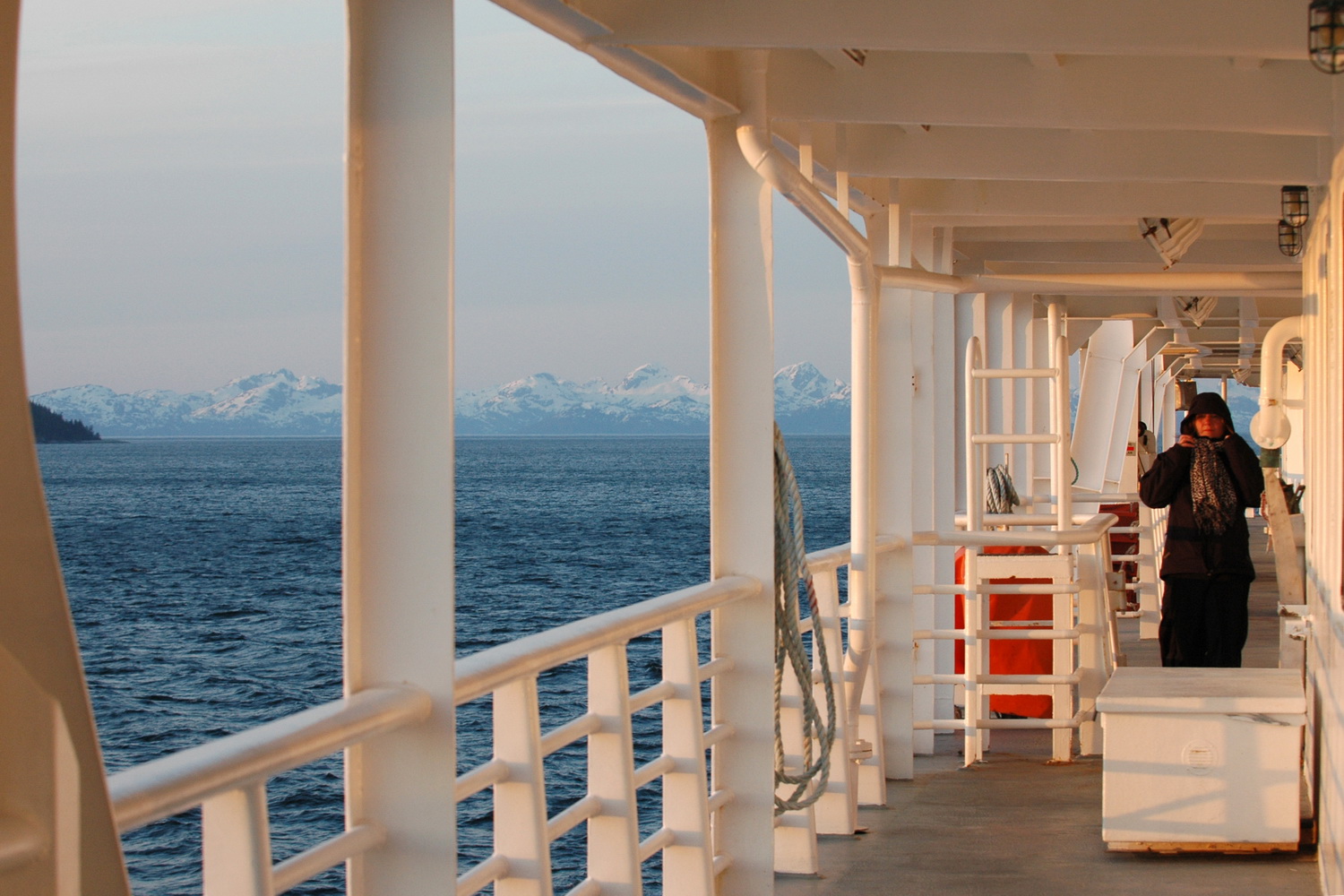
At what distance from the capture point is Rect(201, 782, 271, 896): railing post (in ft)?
4.65

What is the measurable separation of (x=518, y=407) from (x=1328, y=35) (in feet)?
418

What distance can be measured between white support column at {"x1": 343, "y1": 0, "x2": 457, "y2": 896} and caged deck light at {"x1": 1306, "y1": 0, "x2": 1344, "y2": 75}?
4.05 feet

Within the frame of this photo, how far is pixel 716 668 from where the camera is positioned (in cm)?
338

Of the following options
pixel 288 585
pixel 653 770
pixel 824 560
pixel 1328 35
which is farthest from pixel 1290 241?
pixel 288 585

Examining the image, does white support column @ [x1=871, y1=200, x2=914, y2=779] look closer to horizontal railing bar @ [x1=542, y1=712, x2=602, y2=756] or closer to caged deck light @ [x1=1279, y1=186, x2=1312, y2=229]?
caged deck light @ [x1=1279, y1=186, x2=1312, y2=229]

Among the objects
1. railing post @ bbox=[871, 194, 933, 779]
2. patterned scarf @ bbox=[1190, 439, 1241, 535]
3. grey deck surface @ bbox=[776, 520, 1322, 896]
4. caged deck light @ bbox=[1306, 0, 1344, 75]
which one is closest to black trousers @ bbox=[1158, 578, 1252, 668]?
patterned scarf @ bbox=[1190, 439, 1241, 535]

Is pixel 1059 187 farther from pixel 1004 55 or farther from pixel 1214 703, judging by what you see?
pixel 1214 703

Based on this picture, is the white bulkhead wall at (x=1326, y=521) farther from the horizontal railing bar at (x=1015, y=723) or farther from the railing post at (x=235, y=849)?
the railing post at (x=235, y=849)

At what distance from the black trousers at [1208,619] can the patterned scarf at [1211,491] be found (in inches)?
9.4

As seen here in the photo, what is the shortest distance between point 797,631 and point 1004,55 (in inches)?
63.1

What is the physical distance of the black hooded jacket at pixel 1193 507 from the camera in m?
5.60

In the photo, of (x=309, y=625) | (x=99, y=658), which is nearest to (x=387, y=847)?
(x=99, y=658)

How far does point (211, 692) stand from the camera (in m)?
29.9

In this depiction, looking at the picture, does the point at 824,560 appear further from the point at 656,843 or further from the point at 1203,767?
the point at 656,843
